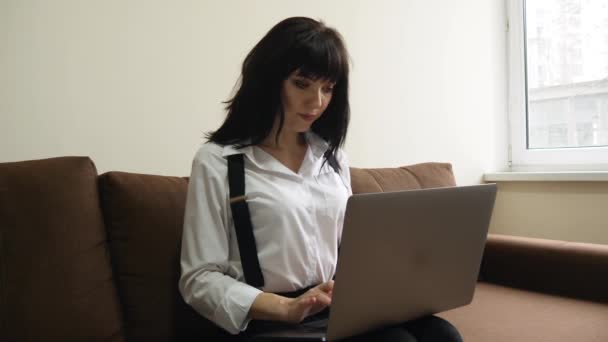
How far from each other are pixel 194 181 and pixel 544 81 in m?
2.17

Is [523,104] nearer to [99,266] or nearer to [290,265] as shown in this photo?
[290,265]

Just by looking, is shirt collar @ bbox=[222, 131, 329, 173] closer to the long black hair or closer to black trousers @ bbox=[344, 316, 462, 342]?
the long black hair

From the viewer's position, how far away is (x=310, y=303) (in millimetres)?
720

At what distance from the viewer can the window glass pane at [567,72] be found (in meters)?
2.23

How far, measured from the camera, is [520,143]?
2.48m

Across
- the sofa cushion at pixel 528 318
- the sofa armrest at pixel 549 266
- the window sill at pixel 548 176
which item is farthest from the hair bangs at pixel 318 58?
the window sill at pixel 548 176

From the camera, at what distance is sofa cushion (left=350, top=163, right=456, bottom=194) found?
1449 millimetres

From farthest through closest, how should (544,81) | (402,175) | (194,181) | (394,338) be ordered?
(544,81) → (402,175) → (194,181) → (394,338)

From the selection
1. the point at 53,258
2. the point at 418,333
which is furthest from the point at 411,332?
the point at 53,258

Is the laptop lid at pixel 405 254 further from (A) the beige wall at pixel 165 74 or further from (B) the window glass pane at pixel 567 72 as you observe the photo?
(B) the window glass pane at pixel 567 72

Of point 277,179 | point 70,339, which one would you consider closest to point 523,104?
point 277,179

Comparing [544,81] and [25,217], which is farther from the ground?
[544,81]

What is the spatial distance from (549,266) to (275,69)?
109 centimetres

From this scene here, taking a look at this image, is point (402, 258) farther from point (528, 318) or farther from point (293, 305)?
point (528, 318)
